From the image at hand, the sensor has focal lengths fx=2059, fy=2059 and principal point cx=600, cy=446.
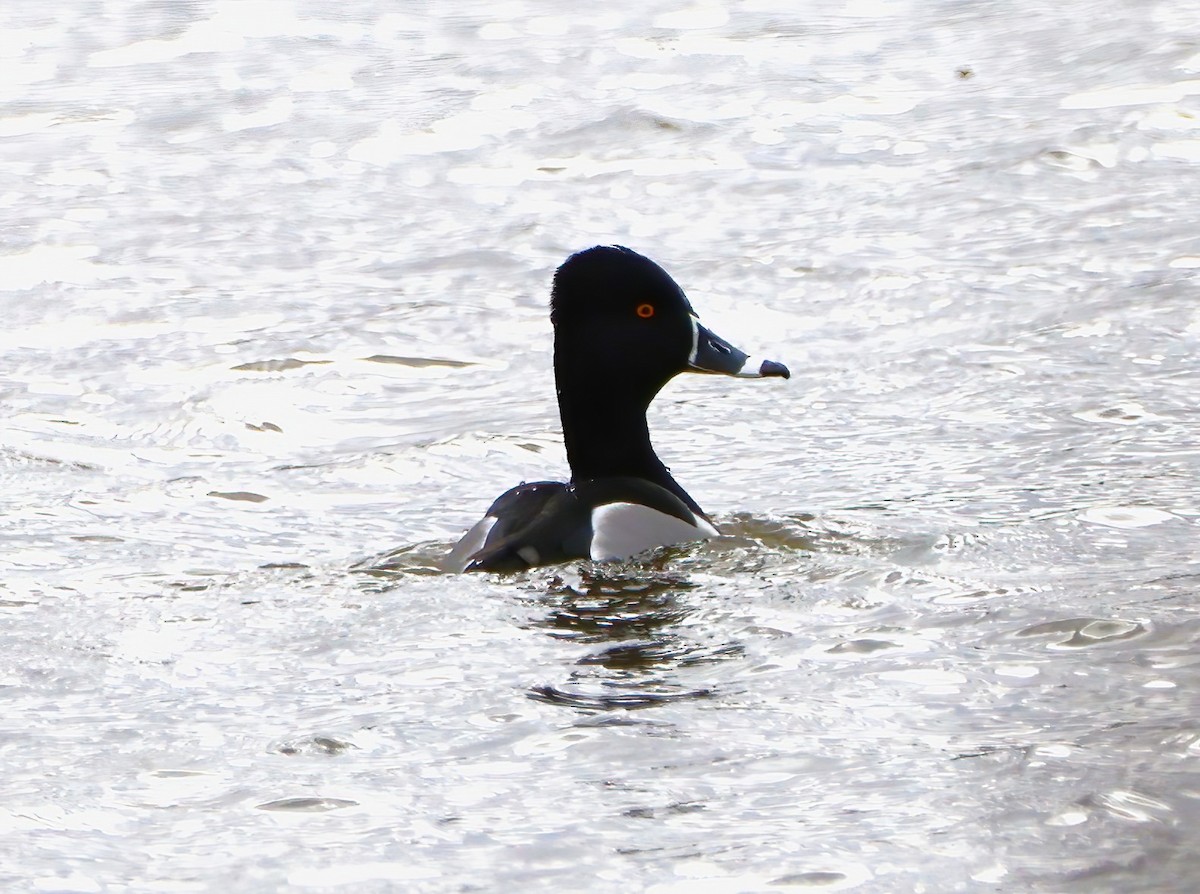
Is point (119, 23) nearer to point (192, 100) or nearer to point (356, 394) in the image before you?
point (192, 100)

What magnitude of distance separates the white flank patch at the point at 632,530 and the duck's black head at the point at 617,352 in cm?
36

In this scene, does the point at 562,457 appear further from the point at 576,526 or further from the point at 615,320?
the point at 576,526

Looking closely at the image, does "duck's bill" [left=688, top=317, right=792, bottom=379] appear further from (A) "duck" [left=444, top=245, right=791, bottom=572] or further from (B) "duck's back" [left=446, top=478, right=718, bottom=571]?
(B) "duck's back" [left=446, top=478, right=718, bottom=571]

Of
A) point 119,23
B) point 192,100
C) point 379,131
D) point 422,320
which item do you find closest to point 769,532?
point 422,320

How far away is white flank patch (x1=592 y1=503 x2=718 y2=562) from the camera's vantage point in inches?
256

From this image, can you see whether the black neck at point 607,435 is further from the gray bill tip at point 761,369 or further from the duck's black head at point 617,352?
the gray bill tip at point 761,369

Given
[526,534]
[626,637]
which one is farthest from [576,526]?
[626,637]

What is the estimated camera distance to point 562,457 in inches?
324

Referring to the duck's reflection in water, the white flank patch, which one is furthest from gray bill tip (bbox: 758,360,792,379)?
the duck's reflection in water

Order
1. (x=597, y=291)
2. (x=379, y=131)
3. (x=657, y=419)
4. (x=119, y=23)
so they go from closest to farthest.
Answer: (x=597, y=291), (x=657, y=419), (x=379, y=131), (x=119, y=23)

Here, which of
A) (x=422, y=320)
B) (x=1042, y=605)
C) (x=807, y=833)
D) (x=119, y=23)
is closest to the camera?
(x=807, y=833)

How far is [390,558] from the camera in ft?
22.7

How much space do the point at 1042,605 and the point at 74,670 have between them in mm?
2642

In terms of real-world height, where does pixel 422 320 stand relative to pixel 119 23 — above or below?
below
